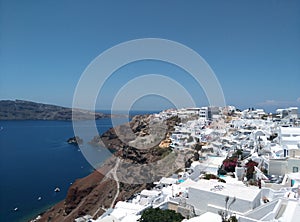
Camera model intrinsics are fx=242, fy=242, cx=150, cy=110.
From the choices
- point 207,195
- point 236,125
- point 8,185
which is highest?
point 236,125

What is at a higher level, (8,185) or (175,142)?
(175,142)

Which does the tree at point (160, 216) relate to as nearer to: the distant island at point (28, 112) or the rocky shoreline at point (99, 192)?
the rocky shoreline at point (99, 192)

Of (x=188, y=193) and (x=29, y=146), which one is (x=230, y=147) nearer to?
(x=188, y=193)

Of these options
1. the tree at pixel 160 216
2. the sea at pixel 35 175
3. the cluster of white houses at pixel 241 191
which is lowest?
the sea at pixel 35 175

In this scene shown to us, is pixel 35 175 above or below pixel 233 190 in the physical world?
below

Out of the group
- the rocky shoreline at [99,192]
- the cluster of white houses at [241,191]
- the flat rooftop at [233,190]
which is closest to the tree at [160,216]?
the cluster of white houses at [241,191]

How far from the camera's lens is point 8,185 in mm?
24219

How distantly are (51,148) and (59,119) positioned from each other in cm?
6117

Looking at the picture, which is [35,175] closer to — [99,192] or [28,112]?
[99,192]

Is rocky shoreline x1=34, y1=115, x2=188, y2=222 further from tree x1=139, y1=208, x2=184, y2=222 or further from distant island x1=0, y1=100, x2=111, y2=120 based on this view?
distant island x1=0, y1=100, x2=111, y2=120

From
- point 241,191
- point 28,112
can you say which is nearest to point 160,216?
point 241,191

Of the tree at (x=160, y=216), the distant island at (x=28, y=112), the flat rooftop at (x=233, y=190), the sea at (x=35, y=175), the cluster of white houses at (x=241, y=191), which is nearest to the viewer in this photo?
the cluster of white houses at (x=241, y=191)

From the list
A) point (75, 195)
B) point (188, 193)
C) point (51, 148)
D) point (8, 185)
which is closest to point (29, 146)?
point (51, 148)

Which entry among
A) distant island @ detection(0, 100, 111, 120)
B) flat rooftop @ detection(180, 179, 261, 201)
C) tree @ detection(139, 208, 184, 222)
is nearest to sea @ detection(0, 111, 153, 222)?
tree @ detection(139, 208, 184, 222)
